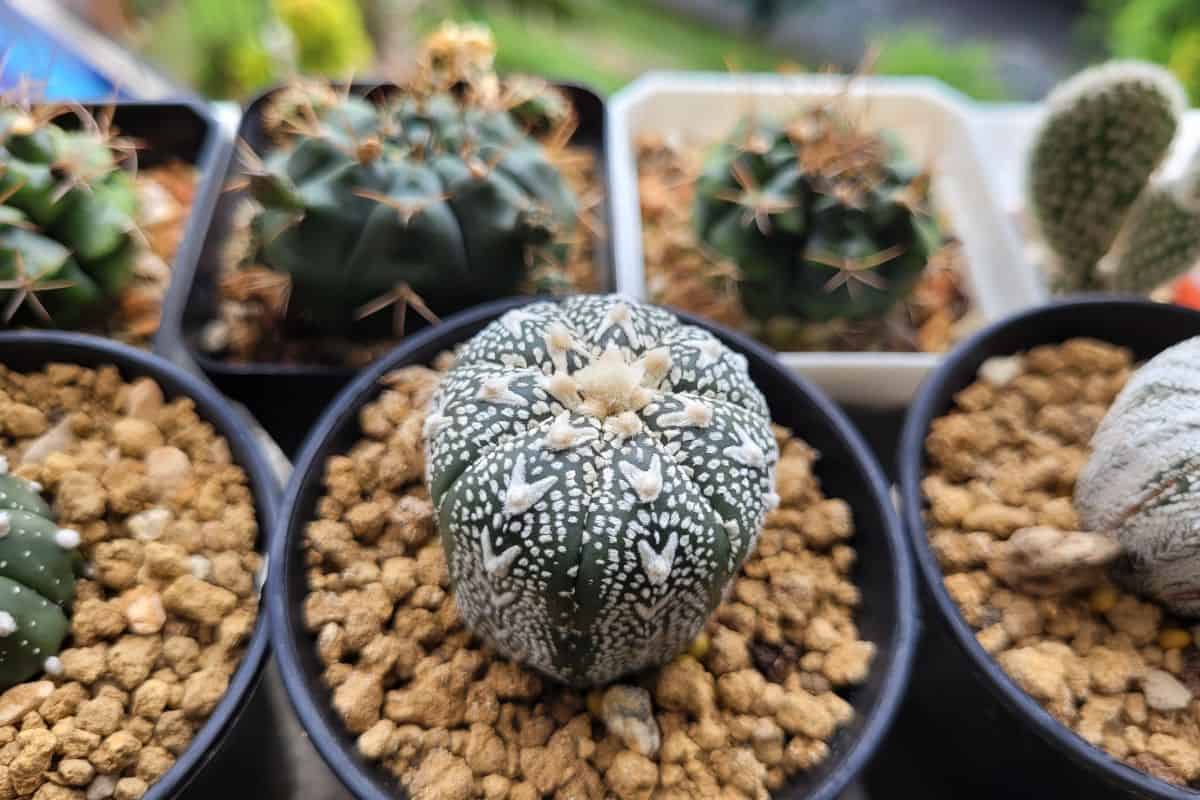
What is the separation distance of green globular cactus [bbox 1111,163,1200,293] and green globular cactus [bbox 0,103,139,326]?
1.19 meters

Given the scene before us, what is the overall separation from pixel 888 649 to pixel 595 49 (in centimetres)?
194

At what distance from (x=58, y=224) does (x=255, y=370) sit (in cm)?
28

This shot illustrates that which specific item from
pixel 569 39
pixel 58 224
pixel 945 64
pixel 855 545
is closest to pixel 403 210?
pixel 58 224

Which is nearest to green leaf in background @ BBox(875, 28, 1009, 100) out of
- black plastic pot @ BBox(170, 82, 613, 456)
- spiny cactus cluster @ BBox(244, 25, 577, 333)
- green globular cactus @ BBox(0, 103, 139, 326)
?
black plastic pot @ BBox(170, 82, 613, 456)

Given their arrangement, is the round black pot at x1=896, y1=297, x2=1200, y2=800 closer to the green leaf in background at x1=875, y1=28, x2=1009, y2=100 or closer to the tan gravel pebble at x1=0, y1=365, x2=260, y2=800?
the tan gravel pebble at x1=0, y1=365, x2=260, y2=800

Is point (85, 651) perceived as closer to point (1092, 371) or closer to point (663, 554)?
point (663, 554)

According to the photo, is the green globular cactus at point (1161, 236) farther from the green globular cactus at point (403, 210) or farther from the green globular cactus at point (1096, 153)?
the green globular cactus at point (403, 210)

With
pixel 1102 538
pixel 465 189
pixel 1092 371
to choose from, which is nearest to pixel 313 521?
pixel 465 189

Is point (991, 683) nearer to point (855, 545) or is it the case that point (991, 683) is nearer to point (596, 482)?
point (855, 545)

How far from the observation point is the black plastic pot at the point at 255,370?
1082 mm

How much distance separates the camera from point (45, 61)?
1.71m

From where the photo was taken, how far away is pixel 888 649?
0.83 m

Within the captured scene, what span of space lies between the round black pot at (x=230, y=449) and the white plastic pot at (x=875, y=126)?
1.60ft

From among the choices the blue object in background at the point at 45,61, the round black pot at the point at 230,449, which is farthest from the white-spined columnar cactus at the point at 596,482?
the blue object in background at the point at 45,61
